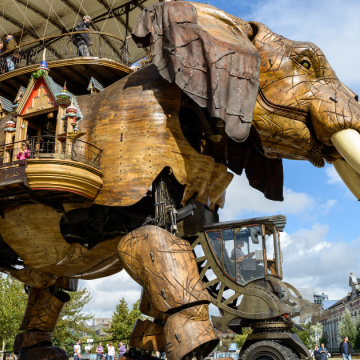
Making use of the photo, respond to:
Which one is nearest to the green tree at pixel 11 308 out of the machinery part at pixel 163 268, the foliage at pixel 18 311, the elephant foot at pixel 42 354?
the foliage at pixel 18 311

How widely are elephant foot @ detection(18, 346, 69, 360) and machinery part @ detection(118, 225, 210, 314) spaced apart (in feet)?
13.9

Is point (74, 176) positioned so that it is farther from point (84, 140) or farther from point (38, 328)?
point (38, 328)

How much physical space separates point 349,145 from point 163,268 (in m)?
3.27

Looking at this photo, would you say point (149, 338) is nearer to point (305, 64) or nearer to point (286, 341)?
point (286, 341)

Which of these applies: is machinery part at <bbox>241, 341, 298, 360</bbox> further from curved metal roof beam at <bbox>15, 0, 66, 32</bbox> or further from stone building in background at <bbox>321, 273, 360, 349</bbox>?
stone building in background at <bbox>321, 273, 360, 349</bbox>

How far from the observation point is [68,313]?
23.3 metres

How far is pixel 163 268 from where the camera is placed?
705cm

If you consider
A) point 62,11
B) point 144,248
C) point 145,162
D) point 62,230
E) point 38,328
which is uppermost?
point 62,11

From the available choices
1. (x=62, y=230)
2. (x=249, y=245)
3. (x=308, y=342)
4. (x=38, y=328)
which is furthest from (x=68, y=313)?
(x=308, y=342)

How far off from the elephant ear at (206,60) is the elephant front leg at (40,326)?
241 inches

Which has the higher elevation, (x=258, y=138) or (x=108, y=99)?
(x=108, y=99)

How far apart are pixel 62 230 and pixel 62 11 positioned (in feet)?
36.8

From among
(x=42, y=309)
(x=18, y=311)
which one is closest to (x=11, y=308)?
(x=18, y=311)

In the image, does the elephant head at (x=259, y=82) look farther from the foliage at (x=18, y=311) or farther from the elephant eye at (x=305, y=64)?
the foliage at (x=18, y=311)
